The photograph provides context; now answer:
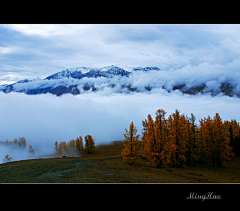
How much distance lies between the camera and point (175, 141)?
36469 mm

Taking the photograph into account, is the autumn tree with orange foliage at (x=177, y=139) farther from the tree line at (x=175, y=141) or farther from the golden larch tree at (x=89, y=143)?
the golden larch tree at (x=89, y=143)

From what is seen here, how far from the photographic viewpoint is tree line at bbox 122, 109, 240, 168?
108 feet

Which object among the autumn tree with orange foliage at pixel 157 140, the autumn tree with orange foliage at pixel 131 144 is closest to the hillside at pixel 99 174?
the autumn tree with orange foliage at pixel 157 140

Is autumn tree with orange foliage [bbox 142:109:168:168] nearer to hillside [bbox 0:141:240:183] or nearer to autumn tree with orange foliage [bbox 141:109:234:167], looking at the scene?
autumn tree with orange foliage [bbox 141:109:234:167]

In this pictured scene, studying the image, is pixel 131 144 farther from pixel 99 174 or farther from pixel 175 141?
pixel 99 174

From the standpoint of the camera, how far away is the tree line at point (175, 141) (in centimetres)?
3294
